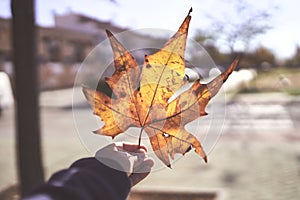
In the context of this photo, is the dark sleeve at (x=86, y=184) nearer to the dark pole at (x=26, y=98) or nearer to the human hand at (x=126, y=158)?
the human hand at (x=126, y=158)

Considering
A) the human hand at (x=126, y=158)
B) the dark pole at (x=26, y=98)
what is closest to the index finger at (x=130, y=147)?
the human hand at (x=126, y=158)

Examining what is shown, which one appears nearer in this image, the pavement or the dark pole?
the dark pole

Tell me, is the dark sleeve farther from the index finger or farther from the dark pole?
the dark pole

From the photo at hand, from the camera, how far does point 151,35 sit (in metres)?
0.63

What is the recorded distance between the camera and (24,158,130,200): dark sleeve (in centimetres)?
54

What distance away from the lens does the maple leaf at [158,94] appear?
52 centimetres

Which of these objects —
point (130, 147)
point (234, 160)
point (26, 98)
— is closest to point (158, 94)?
point (130, 147)

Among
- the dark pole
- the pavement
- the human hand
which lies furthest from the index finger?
the dark pole

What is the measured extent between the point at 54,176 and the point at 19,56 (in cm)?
216

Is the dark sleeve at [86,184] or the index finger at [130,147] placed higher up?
the index finger at [130,147]

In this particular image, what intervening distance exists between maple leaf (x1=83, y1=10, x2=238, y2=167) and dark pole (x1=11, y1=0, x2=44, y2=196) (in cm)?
205

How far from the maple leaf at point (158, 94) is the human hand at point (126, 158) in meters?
0.04

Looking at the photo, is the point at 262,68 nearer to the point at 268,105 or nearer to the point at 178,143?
the point at 178,143

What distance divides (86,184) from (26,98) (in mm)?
2189
